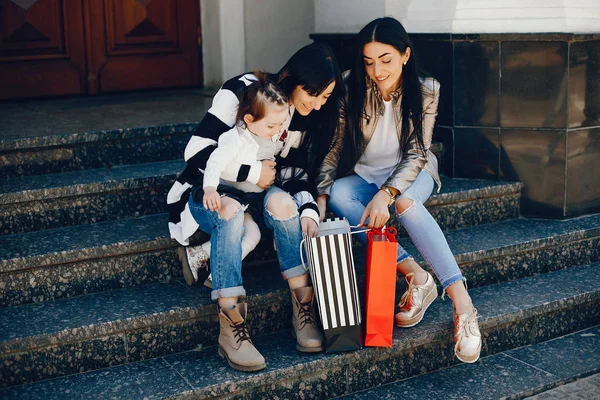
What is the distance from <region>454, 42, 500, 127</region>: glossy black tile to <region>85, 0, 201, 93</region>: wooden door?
1904 mm

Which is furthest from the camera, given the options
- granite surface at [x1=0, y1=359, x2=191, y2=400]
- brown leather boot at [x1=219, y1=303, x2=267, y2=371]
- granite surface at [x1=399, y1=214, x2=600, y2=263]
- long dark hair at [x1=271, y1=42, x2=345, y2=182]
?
granite surface at [x1=399, y1=214, x2=600, y2=263]

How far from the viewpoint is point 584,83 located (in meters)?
4.19

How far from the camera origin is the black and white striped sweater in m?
3.21

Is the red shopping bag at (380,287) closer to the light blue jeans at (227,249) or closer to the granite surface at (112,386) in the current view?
the light blue jeans at (227,249)

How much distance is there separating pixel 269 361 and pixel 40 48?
285 centimetres

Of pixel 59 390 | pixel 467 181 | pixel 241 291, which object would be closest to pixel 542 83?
pixel 467 181

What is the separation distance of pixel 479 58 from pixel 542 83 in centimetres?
34

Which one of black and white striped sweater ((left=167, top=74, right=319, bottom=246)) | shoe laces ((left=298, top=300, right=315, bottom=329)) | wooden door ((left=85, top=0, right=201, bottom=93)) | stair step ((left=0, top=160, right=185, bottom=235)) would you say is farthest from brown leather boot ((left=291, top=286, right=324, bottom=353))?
wooden door ((left=85, top=0, right=201, bottom=93))

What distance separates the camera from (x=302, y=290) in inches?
125

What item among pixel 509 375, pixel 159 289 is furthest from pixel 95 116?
pixel 509 375

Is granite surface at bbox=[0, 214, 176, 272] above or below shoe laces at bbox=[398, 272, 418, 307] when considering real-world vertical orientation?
above

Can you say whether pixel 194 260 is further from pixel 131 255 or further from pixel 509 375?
pixel 509 375

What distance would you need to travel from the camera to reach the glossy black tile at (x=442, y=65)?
432cm

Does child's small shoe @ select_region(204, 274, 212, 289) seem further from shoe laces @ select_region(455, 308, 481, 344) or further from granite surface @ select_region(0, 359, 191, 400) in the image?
shoe laces @ select_region(455, 308, 481, 344)
